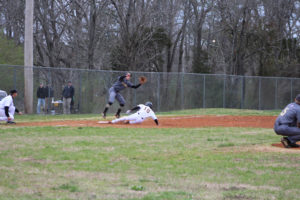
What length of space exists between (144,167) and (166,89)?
2233 cm

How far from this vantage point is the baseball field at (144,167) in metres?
6.27

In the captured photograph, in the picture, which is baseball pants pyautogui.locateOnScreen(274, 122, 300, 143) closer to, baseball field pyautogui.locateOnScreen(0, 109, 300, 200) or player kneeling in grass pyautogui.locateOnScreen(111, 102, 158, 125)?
baseball field pyautogui.locateOnScreen(0, 109, 300, 200)

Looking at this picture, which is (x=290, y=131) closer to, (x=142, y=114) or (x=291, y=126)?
(x=291, y=126)

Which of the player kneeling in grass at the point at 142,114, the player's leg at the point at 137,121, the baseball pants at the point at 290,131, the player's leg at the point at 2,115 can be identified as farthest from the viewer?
the player's leg at the point at 137,121

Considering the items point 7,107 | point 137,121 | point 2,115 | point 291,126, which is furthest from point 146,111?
point 291,126

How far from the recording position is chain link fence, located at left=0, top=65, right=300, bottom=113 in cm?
2531

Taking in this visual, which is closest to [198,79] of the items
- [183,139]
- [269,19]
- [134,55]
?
[134,55]

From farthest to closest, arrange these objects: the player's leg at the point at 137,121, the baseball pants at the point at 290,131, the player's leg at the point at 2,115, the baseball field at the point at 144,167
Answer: the player's leg at the point at 137,121
the player's leg at the point at 2,115
the baseball pants at the point at 290,131
the baseball field at the point at 144,167

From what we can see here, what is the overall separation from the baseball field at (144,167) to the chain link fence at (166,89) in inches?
497

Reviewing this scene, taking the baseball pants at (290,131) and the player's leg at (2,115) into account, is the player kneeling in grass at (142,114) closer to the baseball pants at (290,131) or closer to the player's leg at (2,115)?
the player's leg at (2,115)

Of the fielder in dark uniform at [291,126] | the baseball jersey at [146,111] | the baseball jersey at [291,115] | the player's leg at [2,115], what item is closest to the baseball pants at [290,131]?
the fielder in dark uniform at [291,126]

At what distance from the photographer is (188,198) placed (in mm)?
5949

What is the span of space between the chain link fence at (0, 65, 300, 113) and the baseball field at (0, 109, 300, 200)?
12626mm

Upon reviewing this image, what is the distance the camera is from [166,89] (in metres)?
30.3
